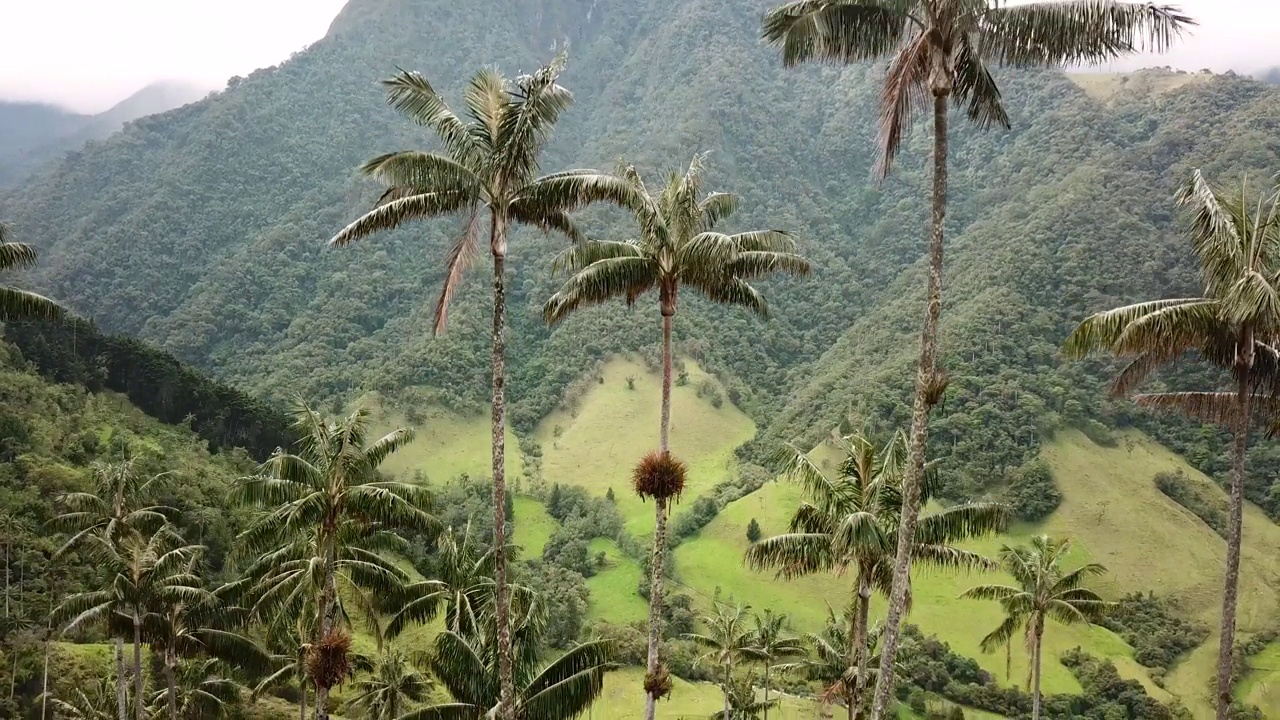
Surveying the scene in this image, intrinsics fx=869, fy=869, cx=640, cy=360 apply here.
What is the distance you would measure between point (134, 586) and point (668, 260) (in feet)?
59.1

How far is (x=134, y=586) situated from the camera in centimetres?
2383

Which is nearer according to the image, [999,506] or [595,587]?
[999,506]

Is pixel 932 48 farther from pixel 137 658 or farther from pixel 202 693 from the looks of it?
pixel 202 693

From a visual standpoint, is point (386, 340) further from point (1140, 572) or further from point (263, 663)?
point (263, 663)

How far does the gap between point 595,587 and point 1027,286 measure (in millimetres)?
67040

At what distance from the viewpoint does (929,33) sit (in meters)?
12.4

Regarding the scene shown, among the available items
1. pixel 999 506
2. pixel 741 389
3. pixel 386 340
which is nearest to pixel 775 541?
pixel 999 506

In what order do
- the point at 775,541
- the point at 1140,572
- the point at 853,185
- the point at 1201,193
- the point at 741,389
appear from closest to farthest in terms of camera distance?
the point at 1201,193 → the point at 775,541 → the point at 1140,572 → the point at 741,389 → the point at 853,185

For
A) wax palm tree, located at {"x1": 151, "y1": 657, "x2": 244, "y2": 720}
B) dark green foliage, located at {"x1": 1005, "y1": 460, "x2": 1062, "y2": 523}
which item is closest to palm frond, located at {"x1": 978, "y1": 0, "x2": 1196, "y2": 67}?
wax palm tree, located at {"x1": 151, "y1": 657, "x2": 244, "y2": 720}

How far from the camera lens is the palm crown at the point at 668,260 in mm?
16438

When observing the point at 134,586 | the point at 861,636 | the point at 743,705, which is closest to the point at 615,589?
the point at 743,705

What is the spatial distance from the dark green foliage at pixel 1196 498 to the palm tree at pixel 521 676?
273 feet

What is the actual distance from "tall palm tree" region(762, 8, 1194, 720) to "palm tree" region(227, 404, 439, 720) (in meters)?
9.73

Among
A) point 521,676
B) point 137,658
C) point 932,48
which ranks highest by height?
point 932,48
